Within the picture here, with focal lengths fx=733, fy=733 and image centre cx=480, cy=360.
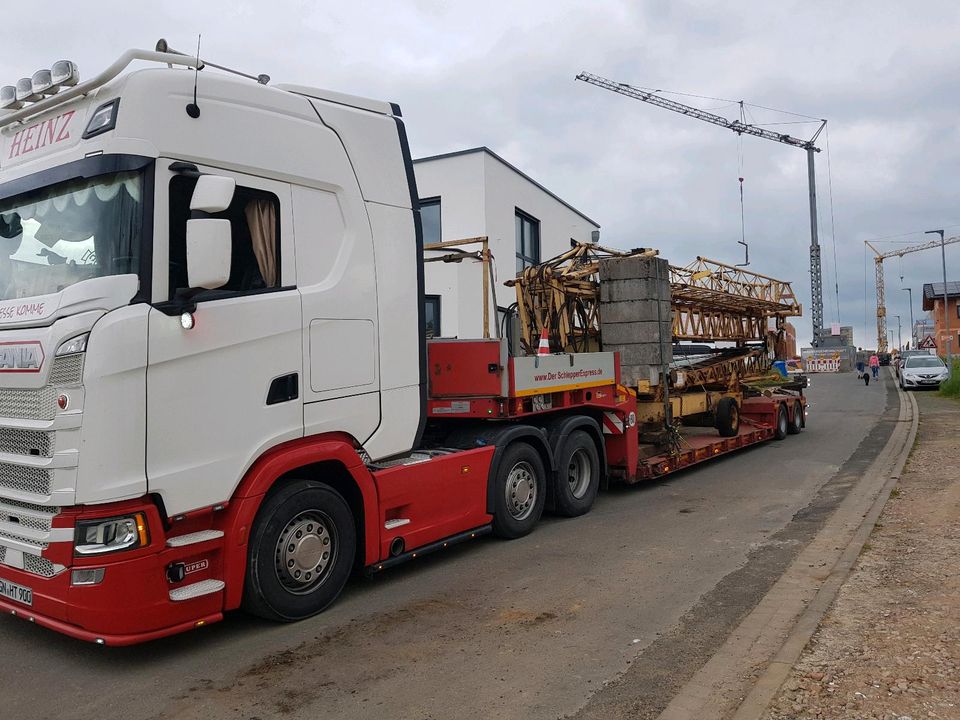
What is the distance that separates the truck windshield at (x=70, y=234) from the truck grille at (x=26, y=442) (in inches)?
32.4

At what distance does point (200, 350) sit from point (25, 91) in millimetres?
2193

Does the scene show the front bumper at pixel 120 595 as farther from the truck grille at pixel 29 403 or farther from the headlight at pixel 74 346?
the headlight at pixel 74 346

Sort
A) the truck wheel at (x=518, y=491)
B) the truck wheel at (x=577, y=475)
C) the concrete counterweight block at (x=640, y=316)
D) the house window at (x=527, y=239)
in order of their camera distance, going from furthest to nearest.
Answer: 1. the house window at (x=527, y=239)
2. the concrete counterweight block at (x=640, y=316)
3. the truck wheel at (x=577, y=475)
4. the truck wheel at (x=518, y=491)

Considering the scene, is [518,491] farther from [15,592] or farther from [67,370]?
[67,370]

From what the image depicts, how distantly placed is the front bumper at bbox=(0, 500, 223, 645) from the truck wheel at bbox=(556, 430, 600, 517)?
13.9ft

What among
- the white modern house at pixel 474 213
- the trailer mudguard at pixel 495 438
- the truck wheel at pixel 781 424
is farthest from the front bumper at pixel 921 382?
the trailer mudguard at pixel 495 438

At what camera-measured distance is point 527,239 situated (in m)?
23.1

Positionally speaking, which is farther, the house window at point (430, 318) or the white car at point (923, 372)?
the white car at point (923, 372)

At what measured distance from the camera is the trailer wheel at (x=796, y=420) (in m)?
15.5

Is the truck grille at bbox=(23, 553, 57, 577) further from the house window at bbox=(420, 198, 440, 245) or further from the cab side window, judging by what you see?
the house window at bbox=(420, 198, 440, 245)

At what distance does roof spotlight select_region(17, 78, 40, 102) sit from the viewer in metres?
Answer: 4.75

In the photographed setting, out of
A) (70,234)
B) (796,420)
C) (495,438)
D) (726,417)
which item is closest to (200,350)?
(70,234)

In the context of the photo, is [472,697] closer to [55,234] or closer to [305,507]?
[305,507]

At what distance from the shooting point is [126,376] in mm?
3982
